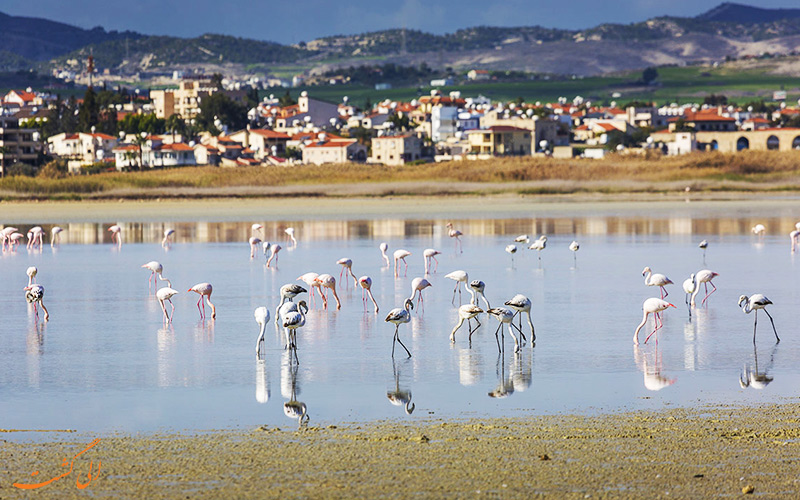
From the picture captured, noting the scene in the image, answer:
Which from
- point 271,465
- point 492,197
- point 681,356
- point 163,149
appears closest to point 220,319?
point 681,356

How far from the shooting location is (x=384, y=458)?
8.39 meters

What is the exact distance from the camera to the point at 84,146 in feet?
332

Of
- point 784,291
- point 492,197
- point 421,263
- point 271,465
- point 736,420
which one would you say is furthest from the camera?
point 492,197

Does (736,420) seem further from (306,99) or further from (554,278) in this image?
A: (306,99)

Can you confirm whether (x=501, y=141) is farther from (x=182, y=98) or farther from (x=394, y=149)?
(x=182, y=98)

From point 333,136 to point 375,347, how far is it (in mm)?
95437

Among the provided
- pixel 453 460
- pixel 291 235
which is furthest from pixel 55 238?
pixel 453 460

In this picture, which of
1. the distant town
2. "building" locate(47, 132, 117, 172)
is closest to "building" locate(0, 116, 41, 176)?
the distant town

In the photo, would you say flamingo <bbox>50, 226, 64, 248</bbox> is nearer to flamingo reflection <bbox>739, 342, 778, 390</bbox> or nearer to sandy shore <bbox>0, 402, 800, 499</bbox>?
flamingo reflection <bbox>739, 342, 778, 390</bbox>

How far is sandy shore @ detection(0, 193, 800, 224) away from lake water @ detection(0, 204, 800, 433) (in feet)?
54.3

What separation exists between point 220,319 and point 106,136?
3584 inches

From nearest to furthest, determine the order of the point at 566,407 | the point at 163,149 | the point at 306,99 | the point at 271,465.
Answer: the point at 271,465 → the point at 566,407 → the point at 163,149 → the point at 306,99

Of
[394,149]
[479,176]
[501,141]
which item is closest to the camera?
[479,176]

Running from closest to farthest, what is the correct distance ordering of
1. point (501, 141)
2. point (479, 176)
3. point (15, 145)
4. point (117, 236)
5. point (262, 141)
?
point (117, 236) < point (479, 176) < point (15, 145) < point (501, 141) < point (262, 141)
